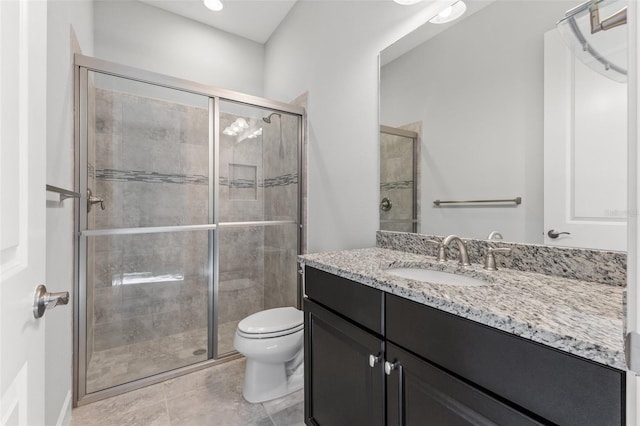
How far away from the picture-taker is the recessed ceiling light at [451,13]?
1.27 meters

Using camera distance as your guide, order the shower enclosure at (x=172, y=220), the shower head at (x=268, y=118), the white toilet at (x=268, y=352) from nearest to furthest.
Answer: the white toilet at (x=268, y=352) → the shower enclosure at (x=172, y=220) → the shower head at (x=268, y=118)

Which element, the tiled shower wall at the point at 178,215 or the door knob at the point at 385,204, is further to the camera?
the tiled shower wall at the point at 178,215

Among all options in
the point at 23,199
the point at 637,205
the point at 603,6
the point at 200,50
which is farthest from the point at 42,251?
the point at 200,50

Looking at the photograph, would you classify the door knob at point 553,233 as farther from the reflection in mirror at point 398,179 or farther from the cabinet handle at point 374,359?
the cabinet handle at point 374,359

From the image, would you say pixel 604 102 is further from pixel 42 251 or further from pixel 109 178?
pixel 109 178

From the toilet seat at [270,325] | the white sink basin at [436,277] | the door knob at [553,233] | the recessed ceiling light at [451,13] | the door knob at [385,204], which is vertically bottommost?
the toilet seat at [270,325]

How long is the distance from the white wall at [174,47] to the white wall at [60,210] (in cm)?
70

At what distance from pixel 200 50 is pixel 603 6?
2801 millimetres

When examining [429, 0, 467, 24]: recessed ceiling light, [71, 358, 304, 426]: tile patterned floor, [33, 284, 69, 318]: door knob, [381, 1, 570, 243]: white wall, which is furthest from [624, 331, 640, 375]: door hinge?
[71, 358, 304, 426]: tile patterned floor

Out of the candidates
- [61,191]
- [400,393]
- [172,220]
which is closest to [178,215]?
[172,220]

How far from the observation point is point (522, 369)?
588 millimetres

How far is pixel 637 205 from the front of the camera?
0.34 meters

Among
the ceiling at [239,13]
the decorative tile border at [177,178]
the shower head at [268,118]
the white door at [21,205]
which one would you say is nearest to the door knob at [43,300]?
the white door at [21,205]

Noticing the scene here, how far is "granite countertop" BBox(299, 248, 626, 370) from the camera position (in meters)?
0.51
